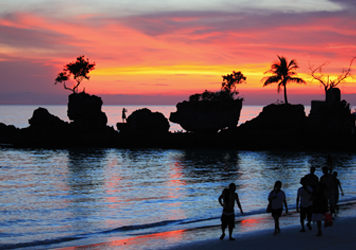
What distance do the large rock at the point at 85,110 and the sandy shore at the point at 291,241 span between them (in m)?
54.9

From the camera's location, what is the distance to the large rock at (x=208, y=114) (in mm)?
60106

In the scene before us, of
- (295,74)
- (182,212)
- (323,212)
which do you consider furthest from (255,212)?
(295,74)

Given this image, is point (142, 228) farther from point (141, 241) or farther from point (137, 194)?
point (137, 194)

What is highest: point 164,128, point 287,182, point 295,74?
point 295,74

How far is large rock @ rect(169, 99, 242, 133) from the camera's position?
60106 millimetres

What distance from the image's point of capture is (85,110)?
6581cm

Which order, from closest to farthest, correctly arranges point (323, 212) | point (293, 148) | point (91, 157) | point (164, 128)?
point (323, 212) < point (91, 157) < point (293, 148) < point (164, 128)

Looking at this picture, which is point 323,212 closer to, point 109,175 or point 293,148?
point 109,175

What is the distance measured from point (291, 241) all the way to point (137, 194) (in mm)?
13623

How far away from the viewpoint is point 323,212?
489 inches

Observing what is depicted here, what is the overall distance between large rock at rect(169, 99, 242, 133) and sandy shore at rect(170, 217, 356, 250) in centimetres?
4641

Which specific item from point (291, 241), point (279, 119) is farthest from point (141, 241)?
point (279, 119)

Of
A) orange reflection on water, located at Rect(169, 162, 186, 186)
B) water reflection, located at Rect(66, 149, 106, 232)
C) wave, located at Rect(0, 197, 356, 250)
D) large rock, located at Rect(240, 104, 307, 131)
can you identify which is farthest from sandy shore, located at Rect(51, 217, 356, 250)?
large rock, located at Rect(240, 104, 307, 131)

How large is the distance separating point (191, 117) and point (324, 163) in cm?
2410
